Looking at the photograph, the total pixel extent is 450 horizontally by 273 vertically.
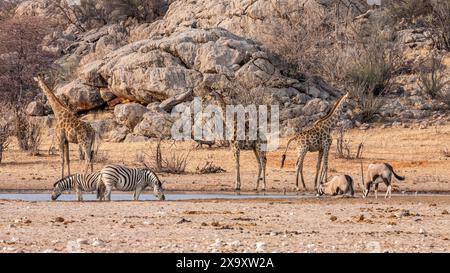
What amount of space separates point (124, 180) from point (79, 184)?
82 centimetres

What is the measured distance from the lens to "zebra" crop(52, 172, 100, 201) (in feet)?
54.3

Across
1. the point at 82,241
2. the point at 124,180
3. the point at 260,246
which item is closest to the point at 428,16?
the point at 124,180

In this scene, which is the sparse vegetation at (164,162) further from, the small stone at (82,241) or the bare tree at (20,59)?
the small stone at (82,241)

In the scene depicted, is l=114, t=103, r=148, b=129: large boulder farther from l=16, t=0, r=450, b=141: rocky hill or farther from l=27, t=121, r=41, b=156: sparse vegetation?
l=27, t=121, r=41, b=156: sparse vegetation

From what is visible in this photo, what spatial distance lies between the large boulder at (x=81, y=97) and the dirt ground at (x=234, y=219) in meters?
7.90

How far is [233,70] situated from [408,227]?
55.3ft

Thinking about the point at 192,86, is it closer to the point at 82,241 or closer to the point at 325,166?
the point at 325,166

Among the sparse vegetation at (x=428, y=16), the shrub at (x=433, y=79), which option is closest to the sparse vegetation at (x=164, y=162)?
the shrub at (x=433, y=79)

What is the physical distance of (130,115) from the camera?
1123 inches

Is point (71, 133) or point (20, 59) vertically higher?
point (20, 59)

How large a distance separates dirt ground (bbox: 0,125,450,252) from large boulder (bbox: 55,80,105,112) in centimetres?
790

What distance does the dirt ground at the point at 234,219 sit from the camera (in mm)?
10539
